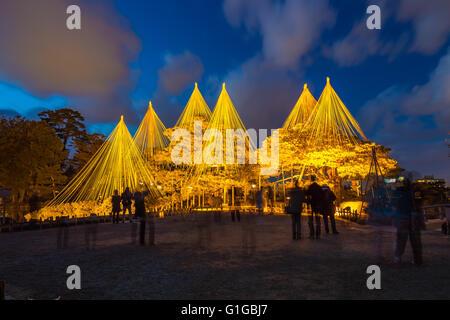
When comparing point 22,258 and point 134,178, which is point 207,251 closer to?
point 22,258

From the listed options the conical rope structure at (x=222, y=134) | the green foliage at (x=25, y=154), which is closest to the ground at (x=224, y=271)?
the green foliage at (x=25, y=154)

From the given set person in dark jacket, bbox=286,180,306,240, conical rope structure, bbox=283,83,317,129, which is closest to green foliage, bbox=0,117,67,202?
person in dark jacket, bbox=286,180,306,240

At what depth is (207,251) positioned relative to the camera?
7.75 metres

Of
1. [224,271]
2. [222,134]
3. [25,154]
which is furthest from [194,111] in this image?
[224,271]

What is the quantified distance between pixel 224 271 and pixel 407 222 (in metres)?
3.83

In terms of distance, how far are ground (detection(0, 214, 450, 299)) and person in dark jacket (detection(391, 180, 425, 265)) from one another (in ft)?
1.10

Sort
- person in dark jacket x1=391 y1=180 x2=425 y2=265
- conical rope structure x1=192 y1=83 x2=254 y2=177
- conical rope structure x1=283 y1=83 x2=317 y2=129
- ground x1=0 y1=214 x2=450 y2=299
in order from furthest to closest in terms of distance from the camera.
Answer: conical rope structure x1=283 y1=83 x2=317 y2=129, conical rope structure x1=192 y1=83 x2=254 y2=177, person in dark jacket x1=391 y1=180 x2=425 y2=265, ground x1=0 y1=214 x2=450 y2=299

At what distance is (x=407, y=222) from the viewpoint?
5820 millimetres

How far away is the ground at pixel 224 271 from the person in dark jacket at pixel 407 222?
33 cm

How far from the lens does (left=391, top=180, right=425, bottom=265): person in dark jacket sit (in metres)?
5.80

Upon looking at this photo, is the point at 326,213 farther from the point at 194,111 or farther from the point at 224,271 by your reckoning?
the point at 194,111

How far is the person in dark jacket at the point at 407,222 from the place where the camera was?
5797 mm

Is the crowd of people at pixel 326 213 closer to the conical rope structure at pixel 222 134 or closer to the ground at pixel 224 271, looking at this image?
the ground at pixel 224 271

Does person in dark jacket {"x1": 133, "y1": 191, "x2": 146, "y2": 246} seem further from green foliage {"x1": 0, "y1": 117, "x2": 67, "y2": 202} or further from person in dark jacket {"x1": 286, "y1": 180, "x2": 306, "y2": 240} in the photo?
green foliage {"x1": 0, "y1": 117, "x2": 67, "y2": 202}
